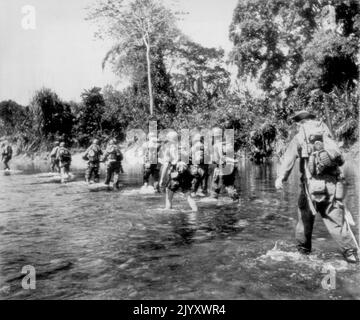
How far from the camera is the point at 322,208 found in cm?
584

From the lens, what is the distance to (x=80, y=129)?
47188 millimetres

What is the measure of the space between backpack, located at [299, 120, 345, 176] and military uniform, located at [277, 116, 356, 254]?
0.14 feet

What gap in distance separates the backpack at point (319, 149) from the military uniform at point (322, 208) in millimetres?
44

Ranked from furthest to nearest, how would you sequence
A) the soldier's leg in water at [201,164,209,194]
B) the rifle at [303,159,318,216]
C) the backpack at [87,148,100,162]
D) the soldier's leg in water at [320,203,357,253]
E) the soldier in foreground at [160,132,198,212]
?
the backpack at [87,148,100,162]
the soldier's leg in water at [201,164,209,194]
the soldier in foreground at [160,132,198,212]
the rifle at [303,159,318,216]
the soldier's leg in water at [320,203,357,253]

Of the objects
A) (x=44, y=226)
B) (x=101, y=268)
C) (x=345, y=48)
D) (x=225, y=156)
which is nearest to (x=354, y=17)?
(x=345, y=48)

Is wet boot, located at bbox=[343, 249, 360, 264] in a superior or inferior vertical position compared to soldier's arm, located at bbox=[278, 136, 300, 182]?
inferior

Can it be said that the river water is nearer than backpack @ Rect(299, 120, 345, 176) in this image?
Yes

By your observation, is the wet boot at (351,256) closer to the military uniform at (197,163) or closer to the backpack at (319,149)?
the backpack at (319,149)

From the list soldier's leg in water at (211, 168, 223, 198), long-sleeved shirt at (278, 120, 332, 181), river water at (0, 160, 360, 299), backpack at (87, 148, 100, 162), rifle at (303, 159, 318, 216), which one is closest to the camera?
river water at (0, 160, 360, 299)

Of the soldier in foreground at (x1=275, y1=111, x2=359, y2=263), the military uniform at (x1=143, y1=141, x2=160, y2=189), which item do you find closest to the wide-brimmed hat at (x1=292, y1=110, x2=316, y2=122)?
the soldier in foreground at (x1=275, y1=111, x2=359, y2=263)

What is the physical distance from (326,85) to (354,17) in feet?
13.5

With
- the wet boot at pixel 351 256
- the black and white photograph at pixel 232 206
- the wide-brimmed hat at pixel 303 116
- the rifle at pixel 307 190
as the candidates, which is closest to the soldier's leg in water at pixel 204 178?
the black and white photograph at pixel 232 206

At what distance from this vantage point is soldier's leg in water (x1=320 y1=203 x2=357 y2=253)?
18.5 ft

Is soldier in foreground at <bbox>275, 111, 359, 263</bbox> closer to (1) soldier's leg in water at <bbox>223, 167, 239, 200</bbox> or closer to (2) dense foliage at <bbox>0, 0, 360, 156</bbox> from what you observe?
(1) soldier's leg in water at <bbox>223, 167, 239, 200</bbox>
